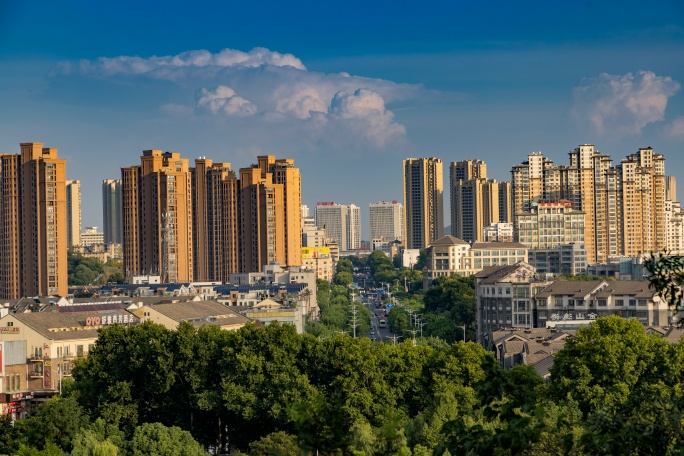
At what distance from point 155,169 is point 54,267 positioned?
22274 mm

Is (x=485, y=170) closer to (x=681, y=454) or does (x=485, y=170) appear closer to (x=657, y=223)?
(x=657, y=223)

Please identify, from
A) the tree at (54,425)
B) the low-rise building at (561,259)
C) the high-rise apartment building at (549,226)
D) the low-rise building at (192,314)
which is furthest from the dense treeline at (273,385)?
the high-rise apartment building at (549,226)

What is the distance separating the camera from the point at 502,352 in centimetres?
5297

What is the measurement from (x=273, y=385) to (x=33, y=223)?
59892mm

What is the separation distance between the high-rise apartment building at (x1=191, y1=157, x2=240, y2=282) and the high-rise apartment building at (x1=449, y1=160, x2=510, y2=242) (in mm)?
66091

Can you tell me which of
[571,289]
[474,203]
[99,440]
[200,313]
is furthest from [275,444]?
[474,203]

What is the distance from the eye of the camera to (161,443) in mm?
35312

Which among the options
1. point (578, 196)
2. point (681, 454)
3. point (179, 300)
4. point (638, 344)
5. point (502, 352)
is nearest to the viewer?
point (681, 454)

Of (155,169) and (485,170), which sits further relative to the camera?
(485,170)

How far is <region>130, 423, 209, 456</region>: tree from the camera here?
35.1 metres

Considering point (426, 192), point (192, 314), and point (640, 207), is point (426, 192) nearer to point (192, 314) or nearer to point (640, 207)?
point (640, 207)

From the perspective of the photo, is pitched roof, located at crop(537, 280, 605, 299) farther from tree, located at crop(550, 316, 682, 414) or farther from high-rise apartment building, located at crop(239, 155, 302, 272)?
high-rise apartment building, located at crop(239, 155, 302, 272)

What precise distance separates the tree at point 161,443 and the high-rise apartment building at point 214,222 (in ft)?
286

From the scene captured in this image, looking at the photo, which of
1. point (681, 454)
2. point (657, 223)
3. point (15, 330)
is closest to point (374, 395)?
point (15, 330)
